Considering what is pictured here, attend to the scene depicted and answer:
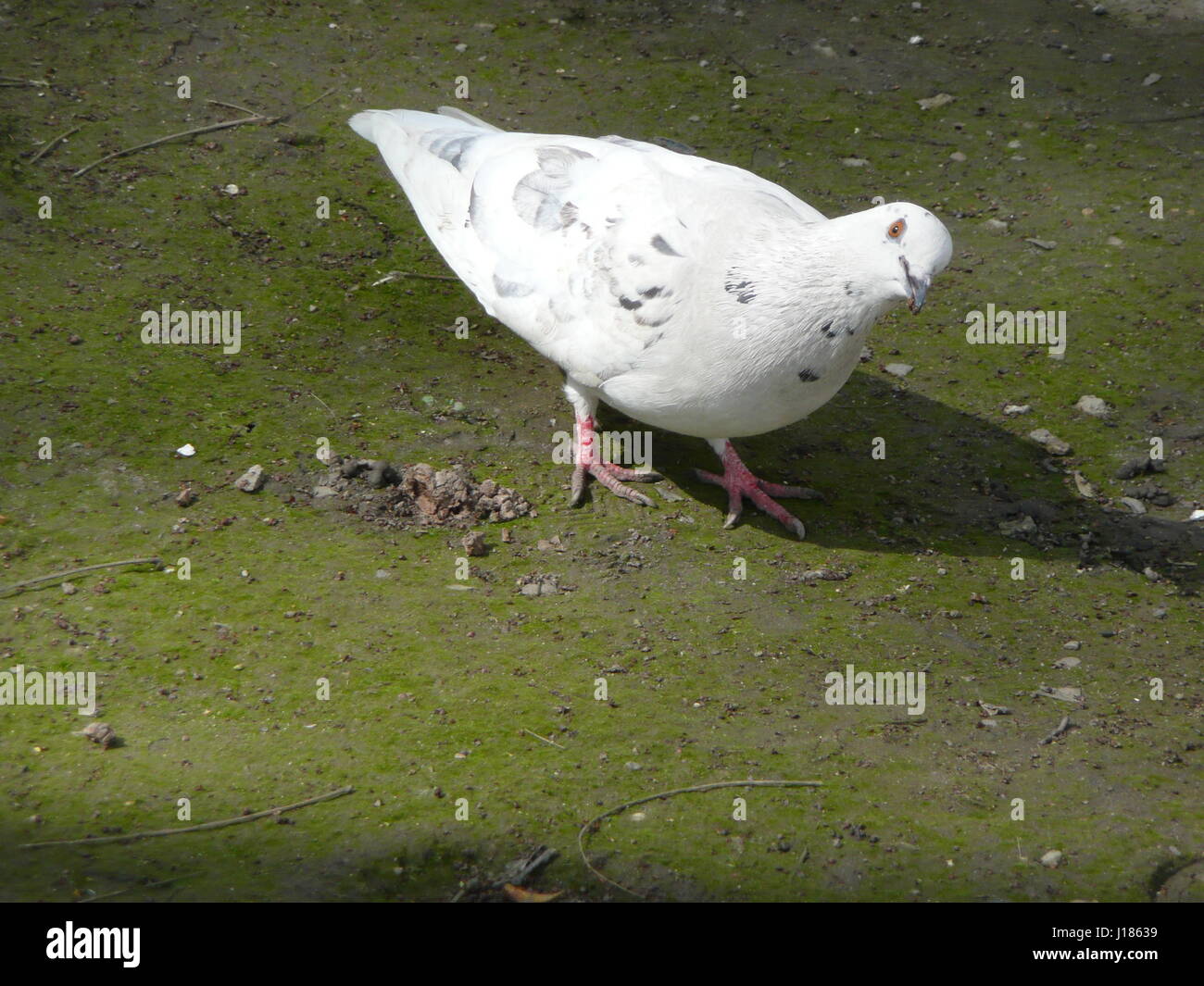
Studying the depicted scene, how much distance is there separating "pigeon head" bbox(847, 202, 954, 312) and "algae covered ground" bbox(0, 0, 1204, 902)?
1107 millimetres

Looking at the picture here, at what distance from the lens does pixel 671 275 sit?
158 inches

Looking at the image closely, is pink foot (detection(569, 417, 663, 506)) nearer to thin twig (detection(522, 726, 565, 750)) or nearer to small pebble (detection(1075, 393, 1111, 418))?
thin twig (detection(522, 726, 565, 750))

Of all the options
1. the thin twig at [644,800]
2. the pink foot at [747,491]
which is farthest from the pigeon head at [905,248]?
the thin twig at [644,800]

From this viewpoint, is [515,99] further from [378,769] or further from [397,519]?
[378,769]

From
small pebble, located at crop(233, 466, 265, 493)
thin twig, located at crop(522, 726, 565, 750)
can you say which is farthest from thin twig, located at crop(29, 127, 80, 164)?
thin twig, located at crop(522, 726, 565, 750)

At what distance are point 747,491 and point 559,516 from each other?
2.36 ft

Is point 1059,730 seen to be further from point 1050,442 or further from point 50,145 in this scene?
point 50,145

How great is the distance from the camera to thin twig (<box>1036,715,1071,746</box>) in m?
3.42

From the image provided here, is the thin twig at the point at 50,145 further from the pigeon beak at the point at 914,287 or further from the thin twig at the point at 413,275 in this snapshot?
the pigeon beak at the point at 914,287

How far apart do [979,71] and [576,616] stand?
15.9 ft

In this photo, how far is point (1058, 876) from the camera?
295 cm

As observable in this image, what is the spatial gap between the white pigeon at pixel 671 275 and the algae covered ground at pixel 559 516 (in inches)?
18.5

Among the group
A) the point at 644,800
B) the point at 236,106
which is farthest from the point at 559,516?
the point at 236,106
